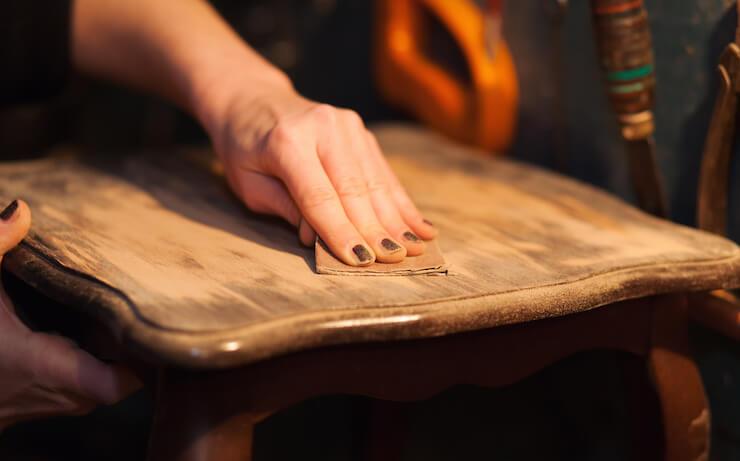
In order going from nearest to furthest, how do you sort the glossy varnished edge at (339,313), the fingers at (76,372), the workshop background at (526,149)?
the glossy varnished edge at (339,313), the fingers at (76,372), the workshop background at (526,149)

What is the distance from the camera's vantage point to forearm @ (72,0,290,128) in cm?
86

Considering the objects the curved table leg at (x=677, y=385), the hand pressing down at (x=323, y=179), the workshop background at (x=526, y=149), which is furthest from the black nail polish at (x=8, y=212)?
the curved table leg at (x=677, y=385)

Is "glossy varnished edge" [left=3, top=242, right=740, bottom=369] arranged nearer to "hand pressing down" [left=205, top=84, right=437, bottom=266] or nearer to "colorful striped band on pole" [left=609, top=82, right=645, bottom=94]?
"hand pressing down" [left=205, top=84, right=437, bottom=266]

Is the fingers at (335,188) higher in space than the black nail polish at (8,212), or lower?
higher

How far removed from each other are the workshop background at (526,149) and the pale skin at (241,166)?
155mm

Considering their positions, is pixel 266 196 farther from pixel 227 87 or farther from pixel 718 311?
pixel 718 311

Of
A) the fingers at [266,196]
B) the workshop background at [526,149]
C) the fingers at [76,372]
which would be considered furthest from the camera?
the workshop background at [526,149]

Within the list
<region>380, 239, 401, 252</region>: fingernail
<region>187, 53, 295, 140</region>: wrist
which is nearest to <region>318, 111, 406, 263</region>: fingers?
<region>380, 239, 401, 252</region>: fingernail

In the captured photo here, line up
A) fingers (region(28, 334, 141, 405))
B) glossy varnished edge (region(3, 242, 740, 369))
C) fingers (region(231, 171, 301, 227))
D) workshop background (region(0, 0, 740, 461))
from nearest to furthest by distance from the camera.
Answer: glossy varnished edge (region(3, 242, 740, 369)) → fingers (region(28, 334, 141, 405)) → fingers (region(231, 171, 301, 227)) → workshop background (region(0, 0, 740, 461))

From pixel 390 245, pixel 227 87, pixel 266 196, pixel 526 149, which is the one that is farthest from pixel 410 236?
pixel 526 149

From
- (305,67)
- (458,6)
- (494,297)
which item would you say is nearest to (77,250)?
(494,297)

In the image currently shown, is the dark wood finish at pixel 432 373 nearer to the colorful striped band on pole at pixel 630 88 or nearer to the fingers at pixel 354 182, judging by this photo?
the fingers at pixel 354 182

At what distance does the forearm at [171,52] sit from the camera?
2.82ft

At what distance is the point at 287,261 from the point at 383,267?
75 mm
